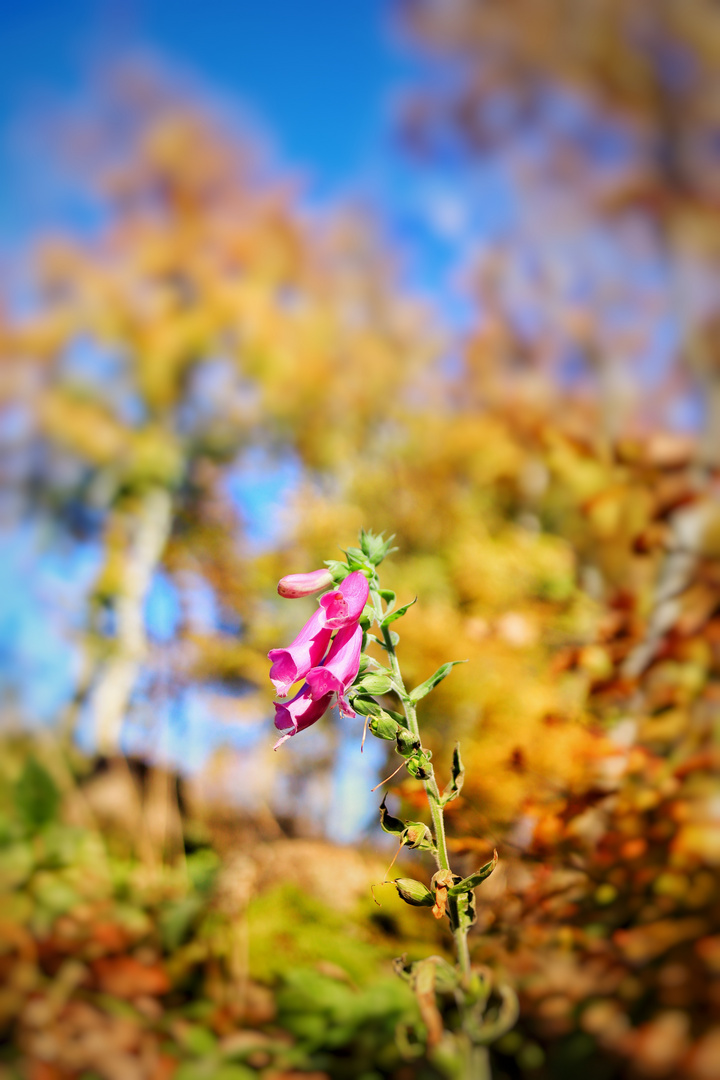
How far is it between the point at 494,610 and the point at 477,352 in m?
3.26

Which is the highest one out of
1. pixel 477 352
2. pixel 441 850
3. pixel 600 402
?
pixel 477 352

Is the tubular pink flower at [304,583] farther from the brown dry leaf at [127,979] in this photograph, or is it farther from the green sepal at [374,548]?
the brown dry leaf at [127,979]

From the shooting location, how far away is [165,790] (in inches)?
83.7

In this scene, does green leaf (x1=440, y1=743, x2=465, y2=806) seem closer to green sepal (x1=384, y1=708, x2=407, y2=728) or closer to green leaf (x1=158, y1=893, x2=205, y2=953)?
green sepal (x1=384, y1=708, x2=407, y2=728)

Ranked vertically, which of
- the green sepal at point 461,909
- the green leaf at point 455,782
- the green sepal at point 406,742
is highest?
the green sepal at point 406,742

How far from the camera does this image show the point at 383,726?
16.0 inches

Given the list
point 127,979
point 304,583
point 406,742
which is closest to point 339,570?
point 304,583

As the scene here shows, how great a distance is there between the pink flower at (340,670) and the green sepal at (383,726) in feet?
0.08

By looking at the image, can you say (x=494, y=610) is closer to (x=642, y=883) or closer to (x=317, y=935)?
(x=317, y=935)

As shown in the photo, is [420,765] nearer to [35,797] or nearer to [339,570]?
[339,570]

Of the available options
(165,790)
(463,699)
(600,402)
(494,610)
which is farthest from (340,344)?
(165,790)

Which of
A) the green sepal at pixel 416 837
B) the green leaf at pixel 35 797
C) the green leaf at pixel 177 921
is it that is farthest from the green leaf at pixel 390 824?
the green leaf at pixel 35 797

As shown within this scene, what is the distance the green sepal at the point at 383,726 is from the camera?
404 millimetres

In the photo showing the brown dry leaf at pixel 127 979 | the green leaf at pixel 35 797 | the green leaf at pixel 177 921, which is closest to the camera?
the brown dry leaf at pixel 127 979
